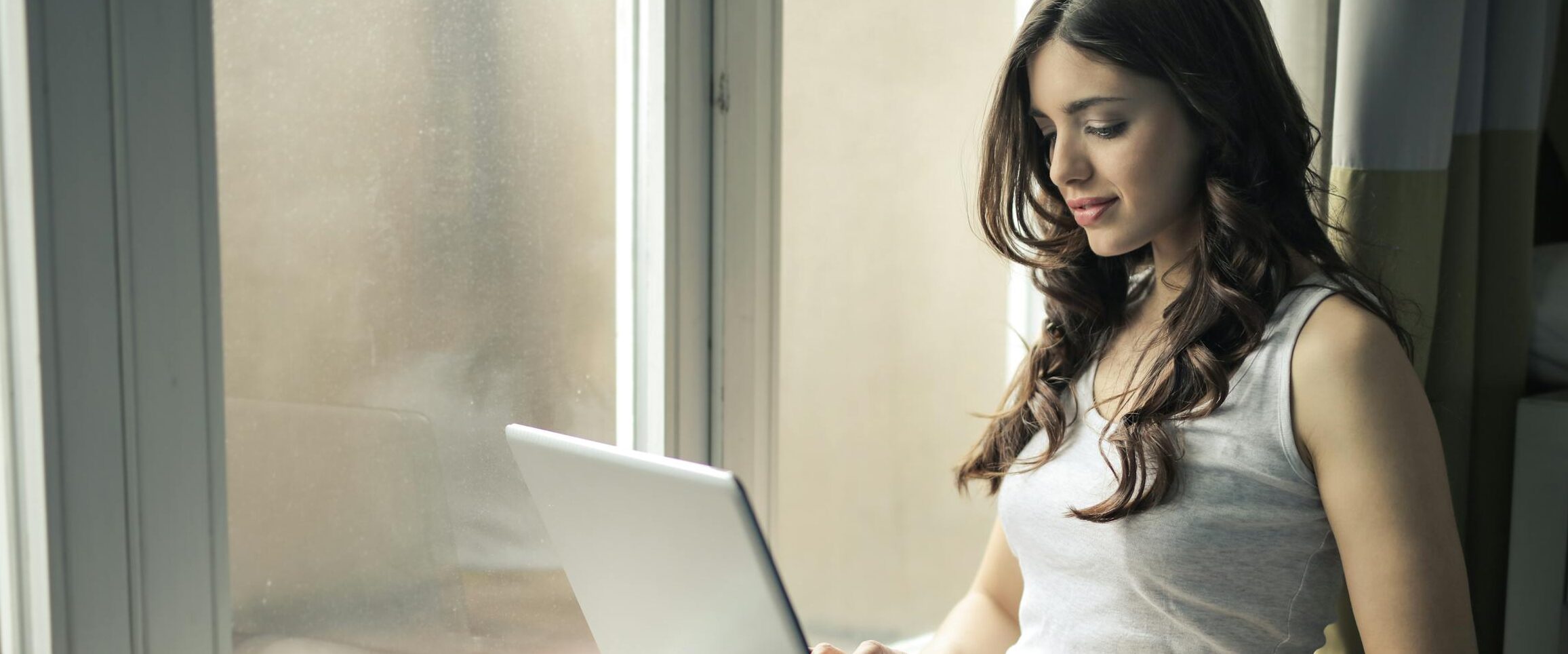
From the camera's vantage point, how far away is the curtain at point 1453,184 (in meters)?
1.14

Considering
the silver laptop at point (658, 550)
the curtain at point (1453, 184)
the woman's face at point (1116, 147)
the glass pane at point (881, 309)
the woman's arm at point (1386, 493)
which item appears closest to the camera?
the silver laptop at point (658, 550)

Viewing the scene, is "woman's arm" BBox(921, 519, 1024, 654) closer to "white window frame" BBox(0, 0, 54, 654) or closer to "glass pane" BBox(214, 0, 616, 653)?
"glass pane" BBox(214, 0, 616, 653)

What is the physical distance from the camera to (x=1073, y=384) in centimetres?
111

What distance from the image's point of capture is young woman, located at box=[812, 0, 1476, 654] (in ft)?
2.74

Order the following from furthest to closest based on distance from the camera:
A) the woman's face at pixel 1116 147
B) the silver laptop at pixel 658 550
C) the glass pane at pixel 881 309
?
the glass pane at pixel 881 309 < the woman's face at pixel 1116 147 < the silver laptop at pixel 658 550

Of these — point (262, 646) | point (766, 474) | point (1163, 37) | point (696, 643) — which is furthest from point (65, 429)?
point (1163, 37)

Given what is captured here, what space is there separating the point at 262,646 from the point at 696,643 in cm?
38

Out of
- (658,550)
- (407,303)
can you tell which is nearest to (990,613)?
(658,550)

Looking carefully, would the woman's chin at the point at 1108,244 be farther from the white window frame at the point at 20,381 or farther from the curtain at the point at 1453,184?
the white window frame at the point at 20,381

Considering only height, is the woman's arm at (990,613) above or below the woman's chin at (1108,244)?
below

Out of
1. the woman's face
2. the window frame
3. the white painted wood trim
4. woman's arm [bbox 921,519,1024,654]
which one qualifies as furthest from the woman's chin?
the window frame

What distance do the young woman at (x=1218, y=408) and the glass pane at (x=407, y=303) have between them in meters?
0.39

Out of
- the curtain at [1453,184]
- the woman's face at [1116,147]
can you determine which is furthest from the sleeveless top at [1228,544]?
the curtain at [1453,184]

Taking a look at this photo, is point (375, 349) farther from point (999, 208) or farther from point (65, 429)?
point (999, 208)
